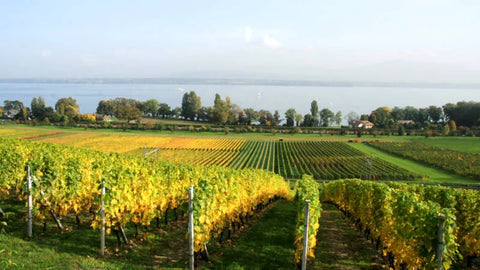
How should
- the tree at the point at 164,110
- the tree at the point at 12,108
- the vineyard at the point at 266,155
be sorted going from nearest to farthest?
the vineyard at the point at 266,155 < the tree at the point at 12,108 < the tree at the point at 164,110

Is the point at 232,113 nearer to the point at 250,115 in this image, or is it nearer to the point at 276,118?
the point at 250,115

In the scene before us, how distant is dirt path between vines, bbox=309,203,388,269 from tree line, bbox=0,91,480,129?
106508 millimetres

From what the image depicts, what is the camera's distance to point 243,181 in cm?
1362

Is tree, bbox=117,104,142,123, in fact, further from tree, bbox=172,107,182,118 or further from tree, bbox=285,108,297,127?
tree, bbox=285,108,297,127

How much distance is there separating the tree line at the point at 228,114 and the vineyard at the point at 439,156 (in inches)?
1519

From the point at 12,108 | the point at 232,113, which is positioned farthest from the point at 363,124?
the point at 12,108

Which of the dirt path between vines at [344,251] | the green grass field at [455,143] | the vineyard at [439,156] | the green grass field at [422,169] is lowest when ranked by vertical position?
the green grass field at [422,169]

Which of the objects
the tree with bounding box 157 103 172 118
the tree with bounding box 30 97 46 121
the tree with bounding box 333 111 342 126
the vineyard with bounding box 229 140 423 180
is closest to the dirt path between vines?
the vineyard with bounding box 229 140 423 180

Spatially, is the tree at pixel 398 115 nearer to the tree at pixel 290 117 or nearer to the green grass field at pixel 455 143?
the green grass field at pixel 455 143

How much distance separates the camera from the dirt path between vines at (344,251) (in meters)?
8.88

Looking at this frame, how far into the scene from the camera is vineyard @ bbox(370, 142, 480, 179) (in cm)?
5623

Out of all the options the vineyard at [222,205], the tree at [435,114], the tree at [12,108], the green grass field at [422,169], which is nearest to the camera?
the vineyard at [222,205]

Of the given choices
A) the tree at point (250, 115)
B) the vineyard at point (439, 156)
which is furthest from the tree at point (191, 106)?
the vineyard at point (439, 156)

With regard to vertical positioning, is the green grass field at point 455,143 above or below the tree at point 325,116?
below
